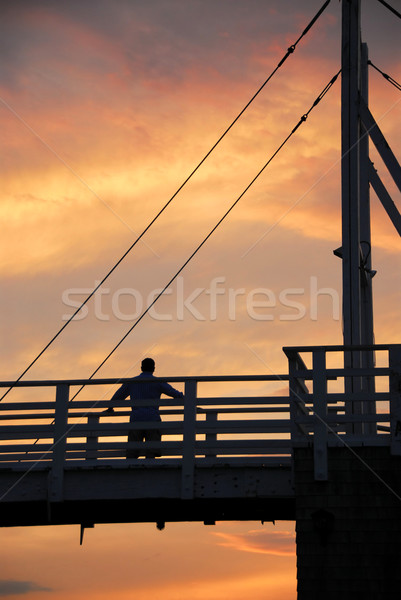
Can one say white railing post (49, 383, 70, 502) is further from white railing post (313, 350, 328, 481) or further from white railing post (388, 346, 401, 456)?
white railing post (388, 346, 401, 456)

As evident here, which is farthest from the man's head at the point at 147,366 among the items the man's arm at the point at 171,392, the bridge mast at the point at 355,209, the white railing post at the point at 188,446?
the bridge mast at the point at 355,209

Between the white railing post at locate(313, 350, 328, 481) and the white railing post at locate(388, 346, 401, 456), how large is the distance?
94 centimetres

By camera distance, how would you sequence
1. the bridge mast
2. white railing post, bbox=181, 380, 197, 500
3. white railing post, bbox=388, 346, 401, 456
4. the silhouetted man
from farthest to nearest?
the bridge mast < the silhouetted man < white railing post, bbox=181, 380, 197, 500 < white railing post, bbox=388, 346, 401, 456

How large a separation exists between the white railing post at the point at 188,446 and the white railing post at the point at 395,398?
295cm

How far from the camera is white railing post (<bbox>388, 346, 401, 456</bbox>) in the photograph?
46.1 ft

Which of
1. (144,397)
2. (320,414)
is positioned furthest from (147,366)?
(320,414)

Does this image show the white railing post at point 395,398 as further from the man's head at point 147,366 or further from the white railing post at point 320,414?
the man's head at point 147,366

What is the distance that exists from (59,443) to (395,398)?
16.8 feet

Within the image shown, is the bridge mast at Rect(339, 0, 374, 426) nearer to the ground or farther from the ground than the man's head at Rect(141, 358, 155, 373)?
farther from the ground

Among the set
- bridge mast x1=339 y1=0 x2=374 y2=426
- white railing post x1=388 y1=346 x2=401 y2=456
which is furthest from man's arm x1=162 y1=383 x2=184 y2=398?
white railing post x1=388 y1=346 x2=401 y2=456

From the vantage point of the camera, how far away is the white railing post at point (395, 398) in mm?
14055

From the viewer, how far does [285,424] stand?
1467 cm

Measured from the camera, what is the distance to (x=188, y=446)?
1516 centimetres

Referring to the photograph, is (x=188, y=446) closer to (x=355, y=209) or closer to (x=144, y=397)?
(x=144, y=397)
